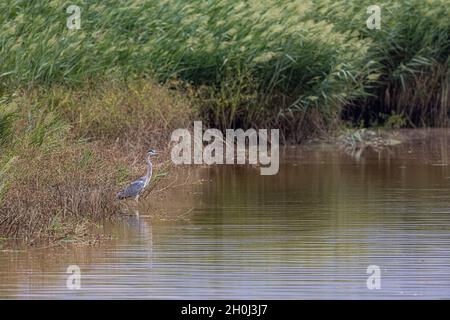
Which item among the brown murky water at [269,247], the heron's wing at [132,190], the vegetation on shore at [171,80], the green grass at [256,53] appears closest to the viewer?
the brown murky water at [269,247]

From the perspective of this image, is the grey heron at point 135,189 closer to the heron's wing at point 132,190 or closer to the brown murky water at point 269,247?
the heron's wing at point 132,190

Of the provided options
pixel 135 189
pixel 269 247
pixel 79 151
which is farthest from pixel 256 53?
pixel 269 247

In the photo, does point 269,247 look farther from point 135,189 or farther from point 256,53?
point 256,53

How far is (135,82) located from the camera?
17.1 meters

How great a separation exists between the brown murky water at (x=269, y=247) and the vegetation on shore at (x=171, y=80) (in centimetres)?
67

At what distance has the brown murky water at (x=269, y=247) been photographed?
9445 millimetres

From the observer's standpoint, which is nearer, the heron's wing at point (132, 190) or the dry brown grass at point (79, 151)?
the dry brown grass at point (79, 151)

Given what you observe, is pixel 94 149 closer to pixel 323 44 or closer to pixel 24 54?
pixel 24 54

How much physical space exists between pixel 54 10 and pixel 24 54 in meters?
1.37

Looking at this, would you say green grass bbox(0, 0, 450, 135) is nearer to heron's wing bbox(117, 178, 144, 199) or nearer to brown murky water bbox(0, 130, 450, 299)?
brown murky water bbox(0, 130, 450, 299)

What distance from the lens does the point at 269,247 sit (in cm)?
1109

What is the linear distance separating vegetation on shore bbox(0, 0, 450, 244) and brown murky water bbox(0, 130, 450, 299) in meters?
0.67

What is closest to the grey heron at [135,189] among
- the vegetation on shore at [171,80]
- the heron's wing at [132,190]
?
the heron's wing at [132,190]
